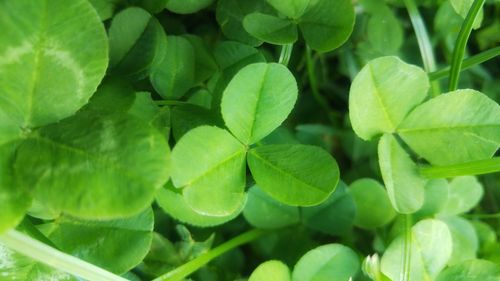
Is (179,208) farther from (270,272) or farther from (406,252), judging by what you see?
(406,252)

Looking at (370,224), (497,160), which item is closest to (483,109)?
(497,160)

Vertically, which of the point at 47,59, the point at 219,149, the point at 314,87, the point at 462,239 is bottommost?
the point at 462,239

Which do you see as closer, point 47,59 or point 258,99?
point 47,59

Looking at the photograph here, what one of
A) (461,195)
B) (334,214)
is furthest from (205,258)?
(461,195)

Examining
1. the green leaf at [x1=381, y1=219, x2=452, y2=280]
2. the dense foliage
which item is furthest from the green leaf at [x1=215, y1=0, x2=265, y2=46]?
the green leaf at [x1=381, y1=219, x2=452, y2=280]

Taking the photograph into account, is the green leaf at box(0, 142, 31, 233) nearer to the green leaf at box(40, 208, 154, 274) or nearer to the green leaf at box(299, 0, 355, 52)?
the green leaf at box(40, 208, 154, 274)

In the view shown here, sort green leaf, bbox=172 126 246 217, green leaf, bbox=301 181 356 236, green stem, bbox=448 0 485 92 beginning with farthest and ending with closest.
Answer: green leaf, bbox=301 181 356 236 < green stem, bbox=448 0 485 92 < green leaf, bbox=172 126 246 217

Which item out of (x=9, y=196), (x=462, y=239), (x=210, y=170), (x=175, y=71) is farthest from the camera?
(x=462, y=239)
